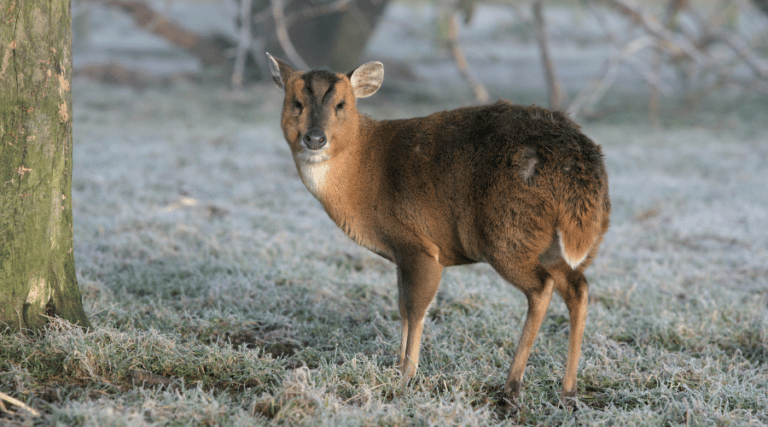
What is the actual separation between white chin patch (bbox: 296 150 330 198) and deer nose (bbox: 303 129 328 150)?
0.08m

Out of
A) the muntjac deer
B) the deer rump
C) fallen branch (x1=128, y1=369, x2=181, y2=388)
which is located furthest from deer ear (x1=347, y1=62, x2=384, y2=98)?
fallen branch (x1=128, y1=369, x2=181, y2=388)

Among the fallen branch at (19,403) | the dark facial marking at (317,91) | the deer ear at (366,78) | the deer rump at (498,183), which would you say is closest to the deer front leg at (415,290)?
the deer rump at (498,183)

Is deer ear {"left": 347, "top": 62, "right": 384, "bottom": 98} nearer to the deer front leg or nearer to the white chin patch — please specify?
the white chin patch

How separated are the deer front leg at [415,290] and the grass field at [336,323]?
157 millimetres

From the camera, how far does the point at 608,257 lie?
5844 mm

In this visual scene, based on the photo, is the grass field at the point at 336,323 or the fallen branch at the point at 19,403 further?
the grass field at the point at 336,323

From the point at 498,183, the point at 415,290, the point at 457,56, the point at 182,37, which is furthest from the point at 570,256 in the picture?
the point at 182,37

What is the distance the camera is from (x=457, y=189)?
3.17m

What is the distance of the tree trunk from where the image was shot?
2.97m

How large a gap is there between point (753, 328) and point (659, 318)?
567 mm

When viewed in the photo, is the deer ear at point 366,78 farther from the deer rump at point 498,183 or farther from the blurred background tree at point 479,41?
the blurred background tree at point 479,41

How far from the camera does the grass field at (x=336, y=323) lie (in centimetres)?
287

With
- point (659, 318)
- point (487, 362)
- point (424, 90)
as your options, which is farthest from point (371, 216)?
point (424, 90)

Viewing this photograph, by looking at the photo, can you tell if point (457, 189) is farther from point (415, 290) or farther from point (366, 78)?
point (366, 78)
